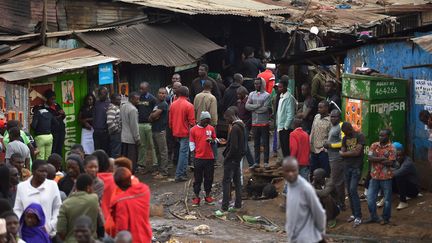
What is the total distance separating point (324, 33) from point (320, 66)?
3.63 m

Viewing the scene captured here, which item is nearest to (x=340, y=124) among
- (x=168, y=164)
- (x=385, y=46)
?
(x=385, y=46)

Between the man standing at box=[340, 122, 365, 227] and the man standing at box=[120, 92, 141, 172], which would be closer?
the man standing at box=[340, 122, 365, 227]

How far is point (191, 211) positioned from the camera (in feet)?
54.7

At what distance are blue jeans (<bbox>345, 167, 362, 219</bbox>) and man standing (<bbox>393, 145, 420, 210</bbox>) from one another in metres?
0.65

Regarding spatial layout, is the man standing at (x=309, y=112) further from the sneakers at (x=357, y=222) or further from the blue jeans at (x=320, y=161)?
the sneakers at (x=357, y=222)

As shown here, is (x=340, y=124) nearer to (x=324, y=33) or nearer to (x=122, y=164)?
(x=122, y=164)

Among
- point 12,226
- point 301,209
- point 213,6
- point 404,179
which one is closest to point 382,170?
point 404,179

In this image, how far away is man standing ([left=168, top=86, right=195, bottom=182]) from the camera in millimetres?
18391

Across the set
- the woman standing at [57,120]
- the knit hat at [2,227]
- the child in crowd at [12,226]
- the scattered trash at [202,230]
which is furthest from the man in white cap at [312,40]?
the knit hat at [2,227]

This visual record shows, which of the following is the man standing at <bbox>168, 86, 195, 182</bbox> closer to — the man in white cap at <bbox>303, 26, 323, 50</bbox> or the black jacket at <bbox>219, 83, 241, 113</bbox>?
the black jacket at <bbox>219, 83, 241, 113</bbox>

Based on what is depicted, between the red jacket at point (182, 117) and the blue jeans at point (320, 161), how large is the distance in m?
2.57

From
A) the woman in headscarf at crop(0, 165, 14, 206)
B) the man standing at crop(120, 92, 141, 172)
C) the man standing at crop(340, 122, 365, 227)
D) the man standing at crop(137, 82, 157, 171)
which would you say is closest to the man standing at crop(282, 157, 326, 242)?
the woman in headscarf at crop(0, 165, 14, 206)

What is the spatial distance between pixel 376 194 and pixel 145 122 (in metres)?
5.43

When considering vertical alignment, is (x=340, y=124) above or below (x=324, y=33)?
below
